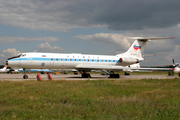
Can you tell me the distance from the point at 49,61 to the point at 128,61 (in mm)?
12967

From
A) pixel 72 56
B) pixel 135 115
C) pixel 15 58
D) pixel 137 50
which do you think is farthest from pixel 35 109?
pixel 137 50

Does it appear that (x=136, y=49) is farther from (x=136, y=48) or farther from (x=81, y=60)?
(x=81, y=60)

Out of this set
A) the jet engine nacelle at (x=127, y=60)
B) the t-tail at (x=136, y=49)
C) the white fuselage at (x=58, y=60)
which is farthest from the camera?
the t-tail at (x=136, y=49)

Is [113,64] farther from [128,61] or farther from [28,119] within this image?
[28,119]

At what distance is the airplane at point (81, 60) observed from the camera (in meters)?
23.4

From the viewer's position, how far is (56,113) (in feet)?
19.1

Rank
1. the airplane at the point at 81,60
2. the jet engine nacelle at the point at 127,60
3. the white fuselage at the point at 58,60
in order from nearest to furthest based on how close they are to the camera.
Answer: the white fuselage at the point at 58,60 < the airplane at the point at 81,60 < the jet engine nacelle at the point at 127,60

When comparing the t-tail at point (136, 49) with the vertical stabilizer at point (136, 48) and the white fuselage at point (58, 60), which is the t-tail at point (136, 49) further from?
the white fuselage at point (58, 60)

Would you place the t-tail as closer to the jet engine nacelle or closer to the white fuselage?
the jet engine nacelle

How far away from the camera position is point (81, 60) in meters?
27.2

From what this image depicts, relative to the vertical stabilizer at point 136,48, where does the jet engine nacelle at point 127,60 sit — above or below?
below

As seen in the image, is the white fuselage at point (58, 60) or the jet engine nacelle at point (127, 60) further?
the jet engine nacelle at point (127, 60)

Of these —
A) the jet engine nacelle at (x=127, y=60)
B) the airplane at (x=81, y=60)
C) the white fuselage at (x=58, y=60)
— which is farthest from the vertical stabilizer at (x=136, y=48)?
the white fuselage at (x=58, y=60)

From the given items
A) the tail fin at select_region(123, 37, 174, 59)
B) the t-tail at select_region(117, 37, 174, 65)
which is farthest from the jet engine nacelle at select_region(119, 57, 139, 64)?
the tail fin at select_region(123, 37, 174, 59)
